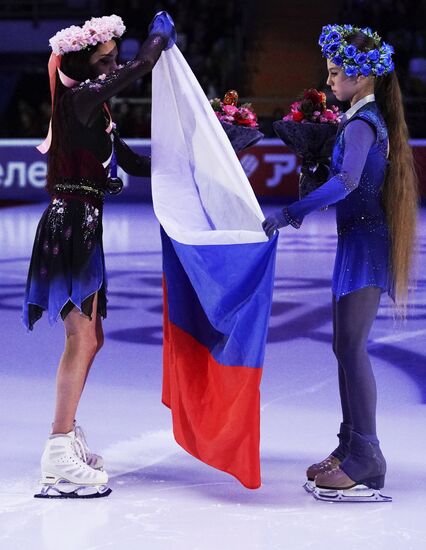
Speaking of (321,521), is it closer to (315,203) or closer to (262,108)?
(315,203)

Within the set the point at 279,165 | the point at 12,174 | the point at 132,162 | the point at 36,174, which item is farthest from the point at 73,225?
the point at 12,174

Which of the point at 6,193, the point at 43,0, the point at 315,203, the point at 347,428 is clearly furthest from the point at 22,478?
the point at 43,0

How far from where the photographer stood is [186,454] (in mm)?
4465

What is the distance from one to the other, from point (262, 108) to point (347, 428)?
11.8 metres

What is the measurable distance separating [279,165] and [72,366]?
1091 centimetres

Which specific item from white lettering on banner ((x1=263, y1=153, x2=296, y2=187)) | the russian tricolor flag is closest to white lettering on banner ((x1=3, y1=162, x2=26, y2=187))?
white lettering on banner ((x1=263, y1=153, x2=296, y2=187))

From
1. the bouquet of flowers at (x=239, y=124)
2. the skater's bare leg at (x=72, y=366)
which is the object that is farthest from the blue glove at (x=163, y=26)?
the skater's bare leg at (x=72, y=366)

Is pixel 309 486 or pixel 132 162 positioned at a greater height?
pixel 132 162

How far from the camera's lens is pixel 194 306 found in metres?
4.16

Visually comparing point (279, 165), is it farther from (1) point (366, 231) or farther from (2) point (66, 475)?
(2) point (66, 475)

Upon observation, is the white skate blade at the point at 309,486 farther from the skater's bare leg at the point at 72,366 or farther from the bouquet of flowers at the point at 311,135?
the bouquet of flowers at the point at 311,135

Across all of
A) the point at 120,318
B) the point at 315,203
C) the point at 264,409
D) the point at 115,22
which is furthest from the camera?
the point at 120,318

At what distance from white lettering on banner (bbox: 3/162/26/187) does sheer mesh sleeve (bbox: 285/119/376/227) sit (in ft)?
37.7

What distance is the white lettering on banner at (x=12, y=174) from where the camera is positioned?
14.9 meters
